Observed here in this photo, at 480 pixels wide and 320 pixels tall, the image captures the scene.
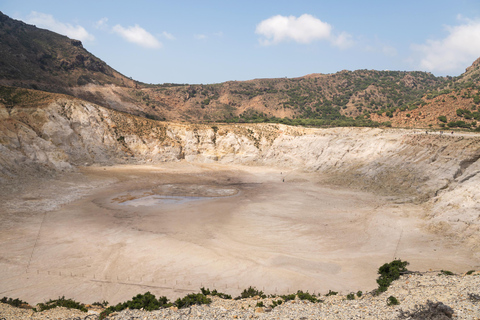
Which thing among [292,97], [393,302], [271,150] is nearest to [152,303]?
[393,302]

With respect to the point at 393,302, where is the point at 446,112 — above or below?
above

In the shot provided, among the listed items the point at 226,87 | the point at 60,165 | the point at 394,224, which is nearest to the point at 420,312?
the point at 394,224

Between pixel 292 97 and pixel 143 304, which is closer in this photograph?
pixel 143 304

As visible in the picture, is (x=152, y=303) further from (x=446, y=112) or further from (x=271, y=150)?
(x=446, y=112)

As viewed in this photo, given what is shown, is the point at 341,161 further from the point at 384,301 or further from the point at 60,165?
the point at 60,165

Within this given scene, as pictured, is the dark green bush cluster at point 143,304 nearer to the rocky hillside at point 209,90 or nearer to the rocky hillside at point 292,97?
the rocky hillside at point 209,90

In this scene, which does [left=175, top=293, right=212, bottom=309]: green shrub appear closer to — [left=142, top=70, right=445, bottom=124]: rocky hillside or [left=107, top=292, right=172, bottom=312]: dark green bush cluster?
[left=107, top=292, right=172, bottom=312]: dark green bush cluster

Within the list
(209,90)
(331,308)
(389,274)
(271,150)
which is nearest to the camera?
(331,308)

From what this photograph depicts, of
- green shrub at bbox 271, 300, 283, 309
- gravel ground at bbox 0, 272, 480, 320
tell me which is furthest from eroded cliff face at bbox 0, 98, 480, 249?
green shrub at bbox 271, 300, 283, 309
